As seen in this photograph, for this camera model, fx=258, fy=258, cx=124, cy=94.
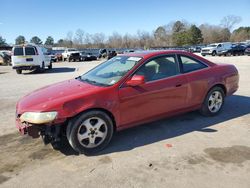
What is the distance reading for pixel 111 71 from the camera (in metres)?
4.93

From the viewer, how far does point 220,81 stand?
5.59m

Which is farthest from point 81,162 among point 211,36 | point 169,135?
point 211,36

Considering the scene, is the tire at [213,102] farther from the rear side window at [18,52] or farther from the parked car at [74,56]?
the parked car at [74,56]

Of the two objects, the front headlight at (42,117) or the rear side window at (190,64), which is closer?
the front headlight at (42,117)

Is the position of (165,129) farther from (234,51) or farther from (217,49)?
(234,51)

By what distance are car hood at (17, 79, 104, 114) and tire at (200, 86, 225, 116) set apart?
2.50 metres

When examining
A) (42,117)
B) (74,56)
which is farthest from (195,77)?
(74,56)

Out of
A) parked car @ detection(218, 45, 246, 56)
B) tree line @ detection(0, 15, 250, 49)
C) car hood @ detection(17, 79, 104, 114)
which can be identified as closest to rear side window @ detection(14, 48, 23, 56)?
car hood @ detection(17, 79, 104, 114)

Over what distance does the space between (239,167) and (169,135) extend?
4.69 ft

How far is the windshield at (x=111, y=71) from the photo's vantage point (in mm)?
4500

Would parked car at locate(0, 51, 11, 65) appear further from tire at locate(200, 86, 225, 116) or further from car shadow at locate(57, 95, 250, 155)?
tire at locate(200, 86, 225, 116)

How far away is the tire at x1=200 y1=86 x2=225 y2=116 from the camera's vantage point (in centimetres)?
548

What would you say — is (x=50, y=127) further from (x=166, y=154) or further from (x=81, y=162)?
(x=166, y=154)

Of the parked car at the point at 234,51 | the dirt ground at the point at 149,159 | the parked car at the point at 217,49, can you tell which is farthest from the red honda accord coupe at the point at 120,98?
the parked car at the point at 217,49
